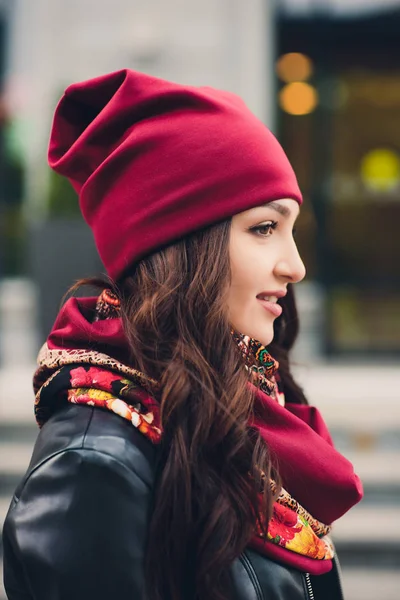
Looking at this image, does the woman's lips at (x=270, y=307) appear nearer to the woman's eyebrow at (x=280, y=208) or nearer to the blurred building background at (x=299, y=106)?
the woman's eyebrow at (x=280, y=208)

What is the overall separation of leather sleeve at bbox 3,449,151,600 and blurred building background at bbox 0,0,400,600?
15.9ft

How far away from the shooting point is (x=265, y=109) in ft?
21.6

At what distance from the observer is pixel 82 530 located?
1343 millimetres

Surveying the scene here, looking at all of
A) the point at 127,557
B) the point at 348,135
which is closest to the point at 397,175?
the point at 348,135

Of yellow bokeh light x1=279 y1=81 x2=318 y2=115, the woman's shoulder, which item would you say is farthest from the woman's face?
yellow bokeh light x1=279 y1=81 x2=318 y2=115

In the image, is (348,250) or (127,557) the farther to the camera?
(348,250)

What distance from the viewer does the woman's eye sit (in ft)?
5.47

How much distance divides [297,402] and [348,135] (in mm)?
5123

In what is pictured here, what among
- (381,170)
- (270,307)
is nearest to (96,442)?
(270,307)

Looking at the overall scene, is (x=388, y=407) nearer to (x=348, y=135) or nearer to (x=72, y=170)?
(x=348, y=135)

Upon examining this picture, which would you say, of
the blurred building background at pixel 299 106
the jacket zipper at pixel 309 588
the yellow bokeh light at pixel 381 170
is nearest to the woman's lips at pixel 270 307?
the jacket zipper at pixel 309 588

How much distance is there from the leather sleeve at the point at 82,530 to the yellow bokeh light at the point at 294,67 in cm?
589

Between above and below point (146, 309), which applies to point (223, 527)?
below

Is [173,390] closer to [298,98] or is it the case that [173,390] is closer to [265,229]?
[265,229]
